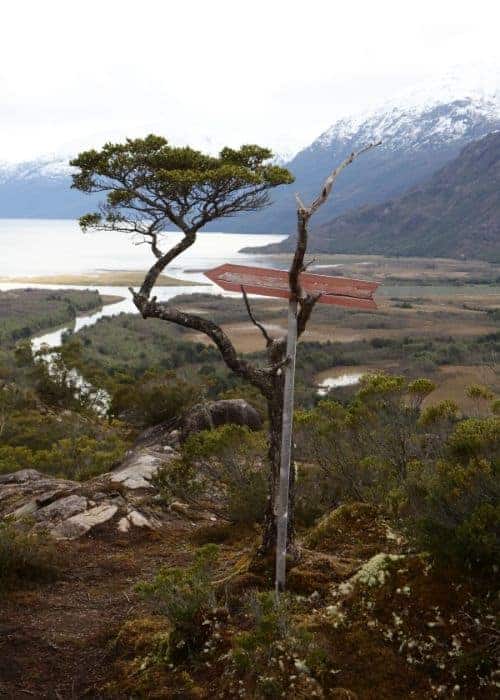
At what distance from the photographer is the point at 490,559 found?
477cm

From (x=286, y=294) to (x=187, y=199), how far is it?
7.24ft

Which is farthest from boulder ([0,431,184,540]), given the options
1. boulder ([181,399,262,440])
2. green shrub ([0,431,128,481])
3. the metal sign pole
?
the metal sign pole

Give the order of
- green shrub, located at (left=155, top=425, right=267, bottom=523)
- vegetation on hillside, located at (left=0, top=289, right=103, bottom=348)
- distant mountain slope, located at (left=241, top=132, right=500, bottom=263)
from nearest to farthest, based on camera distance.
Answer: green shrub, located at (left=155, top=425, right=267, bottom=523) → vegetation on hillside, located at (left=0, top=289, right=103, bottom=348) → distant mountain slope, located at (left=241, top=132, right=500, bottom=263)

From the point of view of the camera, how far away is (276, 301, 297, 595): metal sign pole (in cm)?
529

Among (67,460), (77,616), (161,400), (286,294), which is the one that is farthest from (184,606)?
(161,400)

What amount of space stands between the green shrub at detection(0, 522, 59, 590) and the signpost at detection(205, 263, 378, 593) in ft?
11.2

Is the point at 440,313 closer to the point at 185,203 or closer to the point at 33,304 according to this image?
the point at 33,304

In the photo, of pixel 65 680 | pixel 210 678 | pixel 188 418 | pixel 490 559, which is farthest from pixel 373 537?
pixel 188 418

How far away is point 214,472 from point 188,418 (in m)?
7.22

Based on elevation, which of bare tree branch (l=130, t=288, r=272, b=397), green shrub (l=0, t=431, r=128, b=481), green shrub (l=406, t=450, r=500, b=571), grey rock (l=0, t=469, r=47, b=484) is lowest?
green shrub (l=0, t=431, r=128, b=481)

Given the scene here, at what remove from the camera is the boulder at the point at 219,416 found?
16141 mm

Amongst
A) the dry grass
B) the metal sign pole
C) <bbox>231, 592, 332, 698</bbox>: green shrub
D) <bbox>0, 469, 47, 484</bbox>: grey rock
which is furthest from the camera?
the dry grass

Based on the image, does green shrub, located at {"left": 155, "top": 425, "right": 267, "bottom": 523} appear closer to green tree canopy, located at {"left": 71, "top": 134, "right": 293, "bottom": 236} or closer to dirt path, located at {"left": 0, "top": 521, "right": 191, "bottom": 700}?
dirt path, located at {"left": 0, "top": 521, "right": 191, "bottom": 700}

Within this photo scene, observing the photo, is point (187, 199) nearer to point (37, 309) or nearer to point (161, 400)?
point (161, 400)
